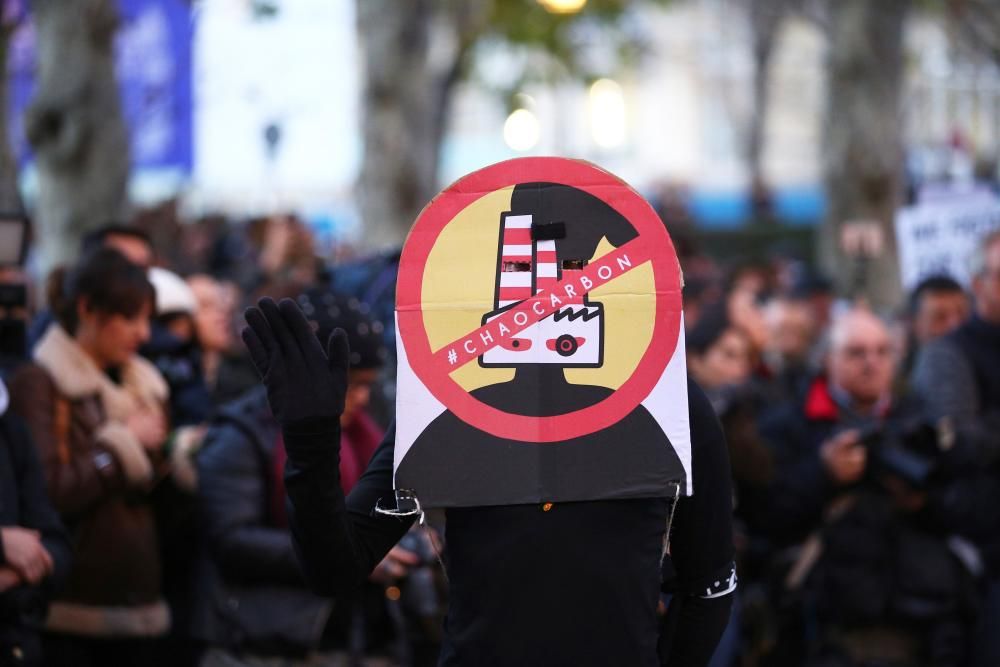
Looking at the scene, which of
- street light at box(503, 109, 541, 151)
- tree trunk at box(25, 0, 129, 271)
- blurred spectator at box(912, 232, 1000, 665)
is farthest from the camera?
street light at box(503, 109, 541, 151)

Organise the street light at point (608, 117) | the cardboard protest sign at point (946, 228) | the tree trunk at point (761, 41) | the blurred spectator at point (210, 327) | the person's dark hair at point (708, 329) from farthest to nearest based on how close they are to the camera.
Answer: the street light at point (608, 117), the tree trunk at point (761, 41), the cardboard protest sign at point (946, 228), the blurred spectator at point (210, 327), the person's dark hair at point (708, 329)

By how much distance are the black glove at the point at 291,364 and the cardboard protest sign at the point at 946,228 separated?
7202 mm

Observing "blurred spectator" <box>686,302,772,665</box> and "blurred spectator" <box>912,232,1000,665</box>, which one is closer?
"blurred spectator" <box>686,302,772,665</box>

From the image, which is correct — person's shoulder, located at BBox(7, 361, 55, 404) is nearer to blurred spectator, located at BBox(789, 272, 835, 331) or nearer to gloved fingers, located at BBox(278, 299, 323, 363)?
gloved fingers, located at BBox(278, 299, 323, 363)

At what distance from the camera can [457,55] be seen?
879 inches

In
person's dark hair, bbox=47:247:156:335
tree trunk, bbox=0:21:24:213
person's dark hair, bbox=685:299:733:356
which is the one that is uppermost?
tree trunk, bbox=0:21:24:213

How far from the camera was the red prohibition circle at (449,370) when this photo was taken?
3.22 metres

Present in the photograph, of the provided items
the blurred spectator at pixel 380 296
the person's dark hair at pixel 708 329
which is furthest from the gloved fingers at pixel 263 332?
the person's dark hair at pixel 708 329

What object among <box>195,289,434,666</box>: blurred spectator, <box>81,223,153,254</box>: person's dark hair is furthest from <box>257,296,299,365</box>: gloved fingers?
<box>81,223,153,254</box>: person's dark hair

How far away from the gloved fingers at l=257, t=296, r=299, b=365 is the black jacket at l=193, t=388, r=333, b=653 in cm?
181

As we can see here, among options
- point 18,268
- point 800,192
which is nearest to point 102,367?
point 18,268

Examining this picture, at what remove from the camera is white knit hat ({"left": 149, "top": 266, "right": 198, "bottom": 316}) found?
7.09m

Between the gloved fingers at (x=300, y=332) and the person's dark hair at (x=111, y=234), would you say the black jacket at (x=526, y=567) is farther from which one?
the person's dark hair at (x=111, y=234)

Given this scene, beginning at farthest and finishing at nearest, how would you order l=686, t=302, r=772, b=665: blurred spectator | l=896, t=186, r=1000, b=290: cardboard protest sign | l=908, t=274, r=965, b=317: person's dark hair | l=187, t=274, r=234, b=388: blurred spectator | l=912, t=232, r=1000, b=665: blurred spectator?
l=896, t=186, r=1000, b=290: cardboard protest sign → l=908, t=274, r=965, b=317: person's dark hair → l=187, t=274, r=234, b=388: blurred spectator → l=912, t=232, r=1000, b=665: blurred spectator → l=686, t=302, r=772, b=665: blurred spectator
